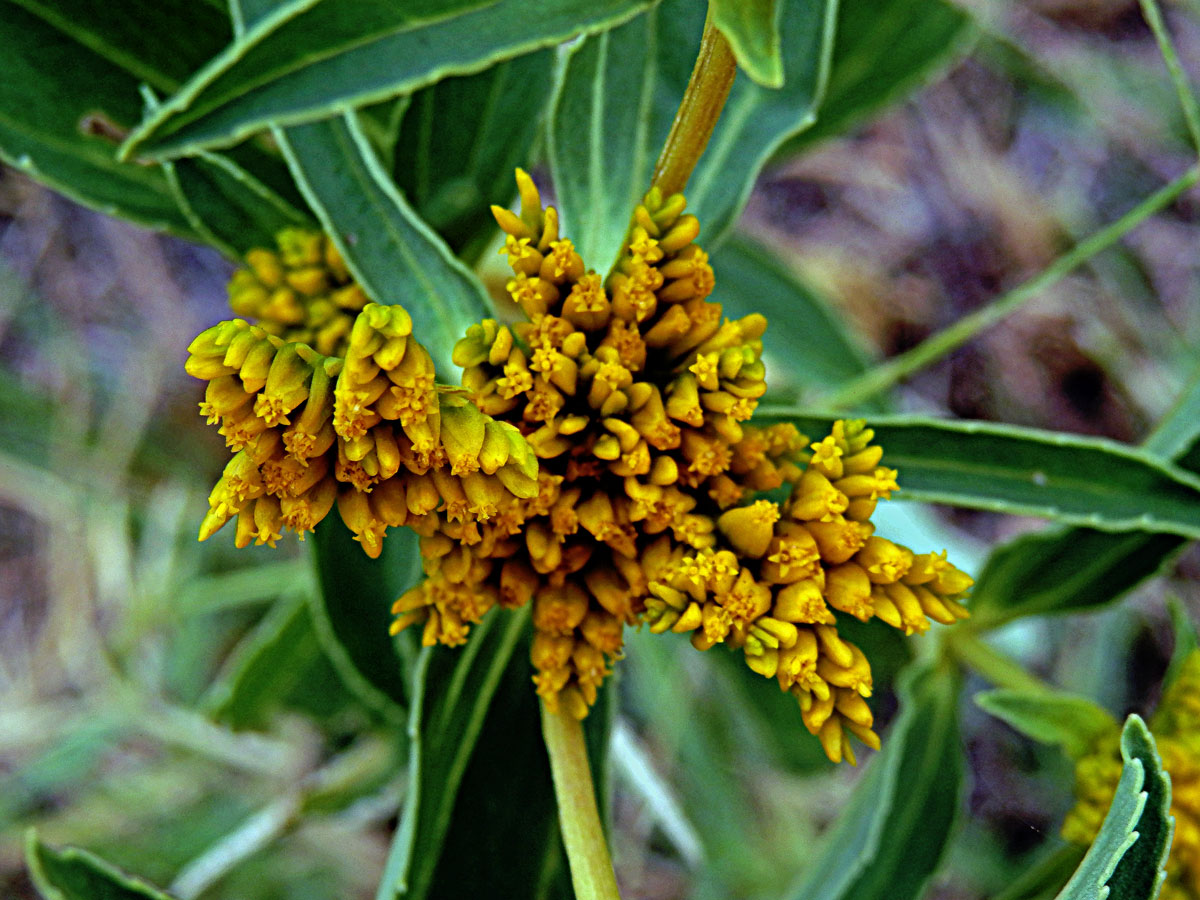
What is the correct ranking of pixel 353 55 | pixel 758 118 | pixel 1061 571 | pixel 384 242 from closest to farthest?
pixel 353 55 → pixel 384 242 → pixel 758 118 → pixel 1061 571

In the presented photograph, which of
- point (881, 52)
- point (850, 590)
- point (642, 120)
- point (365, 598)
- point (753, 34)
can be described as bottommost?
point (850, 590)

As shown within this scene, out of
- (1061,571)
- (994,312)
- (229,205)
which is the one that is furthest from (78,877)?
(994,312)

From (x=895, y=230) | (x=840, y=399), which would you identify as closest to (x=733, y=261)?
(x=840, y=399)

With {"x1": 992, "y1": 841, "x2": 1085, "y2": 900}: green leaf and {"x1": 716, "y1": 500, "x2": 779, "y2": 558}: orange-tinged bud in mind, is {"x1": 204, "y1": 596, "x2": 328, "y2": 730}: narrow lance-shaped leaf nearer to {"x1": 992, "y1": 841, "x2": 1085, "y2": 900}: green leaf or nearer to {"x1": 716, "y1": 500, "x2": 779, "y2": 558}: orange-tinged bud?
{"x1": 716, "y1": 500, "x2": 779, "y2": 558}: orange-tinged bud

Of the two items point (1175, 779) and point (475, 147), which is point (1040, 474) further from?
point (475, 147)

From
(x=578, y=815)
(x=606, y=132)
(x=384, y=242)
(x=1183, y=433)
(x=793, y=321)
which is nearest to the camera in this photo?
(x=578, y=815)

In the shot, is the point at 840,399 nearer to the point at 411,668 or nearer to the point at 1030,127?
the point at 411,668

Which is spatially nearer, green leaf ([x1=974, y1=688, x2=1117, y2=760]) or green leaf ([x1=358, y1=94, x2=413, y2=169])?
green leaf ([x1=974, y1=688, x2=1117, y2=760])

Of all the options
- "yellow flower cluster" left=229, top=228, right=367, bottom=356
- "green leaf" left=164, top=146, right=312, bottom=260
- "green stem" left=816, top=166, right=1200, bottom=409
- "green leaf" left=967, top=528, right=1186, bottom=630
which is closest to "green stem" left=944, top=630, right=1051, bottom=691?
"green leaf" left=967, top=528, right=1186, bottom=630
